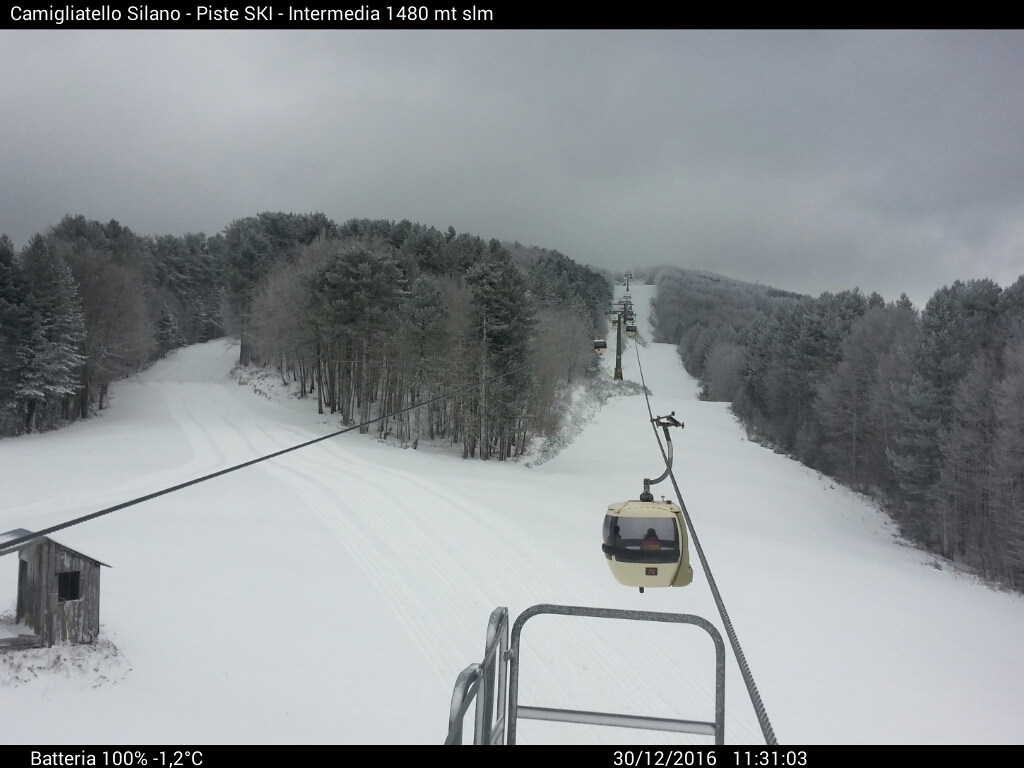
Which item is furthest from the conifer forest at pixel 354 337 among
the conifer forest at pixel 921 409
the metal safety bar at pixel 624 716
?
the metal safety bar at pixel 624 716

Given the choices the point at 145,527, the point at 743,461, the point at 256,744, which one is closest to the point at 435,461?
the point at 145,527

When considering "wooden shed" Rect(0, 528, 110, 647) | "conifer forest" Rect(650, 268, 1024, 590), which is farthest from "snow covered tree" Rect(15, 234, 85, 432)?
"conifer forest" Rect(650, 268, 1024, 590)

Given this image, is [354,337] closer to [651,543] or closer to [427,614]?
[427,614]

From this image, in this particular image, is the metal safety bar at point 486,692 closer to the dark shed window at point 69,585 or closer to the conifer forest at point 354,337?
the dark shed window at point 69,585

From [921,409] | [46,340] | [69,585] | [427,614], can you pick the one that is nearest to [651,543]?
[427,614]

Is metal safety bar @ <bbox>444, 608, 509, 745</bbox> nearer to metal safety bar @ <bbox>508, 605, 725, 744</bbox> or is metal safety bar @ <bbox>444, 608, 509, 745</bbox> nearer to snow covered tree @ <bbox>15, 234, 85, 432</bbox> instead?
metal safety bar @ <bbox>508, 605, 725, 744</bbox>

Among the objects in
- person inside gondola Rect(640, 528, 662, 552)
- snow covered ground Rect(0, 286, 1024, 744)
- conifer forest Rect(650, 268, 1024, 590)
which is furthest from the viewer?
conifer forest Rect(650, 268, 1024, 590)
